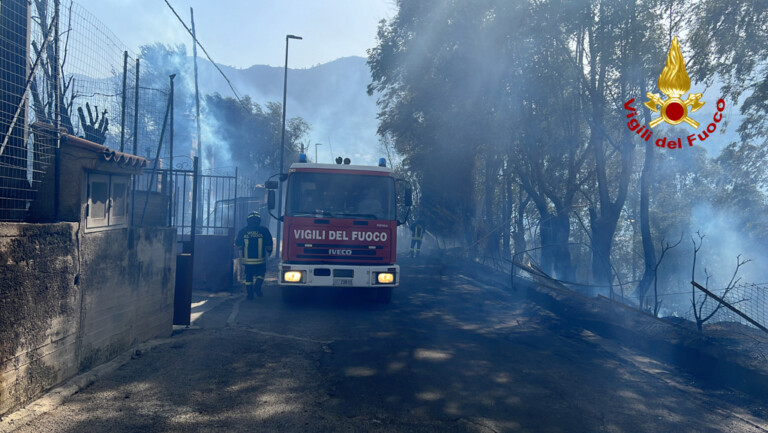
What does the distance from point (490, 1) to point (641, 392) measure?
14.7 meters

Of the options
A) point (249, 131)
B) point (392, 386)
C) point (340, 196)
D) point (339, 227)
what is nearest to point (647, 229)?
point (340, 196)

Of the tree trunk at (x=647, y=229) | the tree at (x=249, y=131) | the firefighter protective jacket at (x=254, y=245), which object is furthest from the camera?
the tree at (x=249, y=131)

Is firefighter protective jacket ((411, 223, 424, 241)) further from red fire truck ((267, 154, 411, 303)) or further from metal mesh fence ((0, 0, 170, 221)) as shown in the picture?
metal mesh fence ((0, 0, 170, 221))

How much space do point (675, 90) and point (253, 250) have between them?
34.8 feet

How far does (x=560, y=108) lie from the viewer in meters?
20.3

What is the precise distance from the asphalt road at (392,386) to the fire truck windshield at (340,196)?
7.08 feet

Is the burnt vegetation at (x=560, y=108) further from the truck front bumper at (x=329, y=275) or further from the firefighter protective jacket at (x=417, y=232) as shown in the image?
the truck front bumper at (x=329, y=275)

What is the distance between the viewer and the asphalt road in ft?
14.9

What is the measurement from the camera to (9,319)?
4148mm

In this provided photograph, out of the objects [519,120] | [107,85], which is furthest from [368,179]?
[519,120]

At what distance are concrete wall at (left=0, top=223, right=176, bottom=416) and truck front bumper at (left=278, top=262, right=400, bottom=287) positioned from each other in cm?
304

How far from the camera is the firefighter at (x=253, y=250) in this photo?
37.8 ft

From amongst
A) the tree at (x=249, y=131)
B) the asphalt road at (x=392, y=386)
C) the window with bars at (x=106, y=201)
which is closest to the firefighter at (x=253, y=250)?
the asphalt road at (x=392, y=386)

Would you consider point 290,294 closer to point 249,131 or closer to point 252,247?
point 252,247
